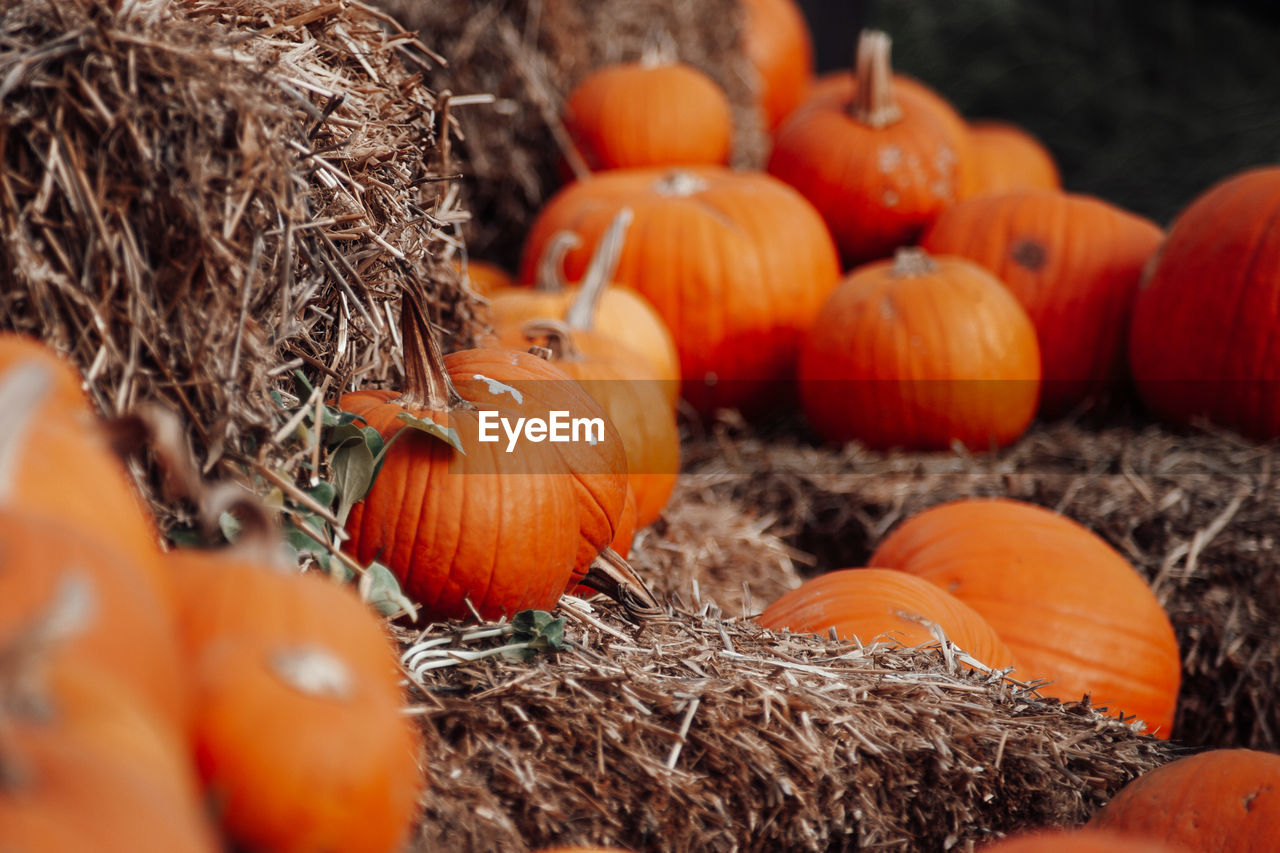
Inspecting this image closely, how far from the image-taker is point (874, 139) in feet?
15.2

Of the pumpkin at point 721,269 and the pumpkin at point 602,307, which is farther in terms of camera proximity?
the pumpkin at point 721,269

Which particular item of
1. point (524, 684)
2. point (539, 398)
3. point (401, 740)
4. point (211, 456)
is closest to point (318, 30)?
point (539, 398)

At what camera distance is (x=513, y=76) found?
4.65m

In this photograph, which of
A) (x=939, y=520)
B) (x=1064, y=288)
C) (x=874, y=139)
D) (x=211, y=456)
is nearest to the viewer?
(x=211, y=456)

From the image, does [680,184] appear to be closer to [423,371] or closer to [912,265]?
[912,265]

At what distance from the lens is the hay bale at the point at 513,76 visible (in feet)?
15.0

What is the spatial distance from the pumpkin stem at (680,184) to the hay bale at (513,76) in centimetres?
53

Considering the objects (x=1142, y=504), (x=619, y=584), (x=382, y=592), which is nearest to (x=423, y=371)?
(x=382, y=592)

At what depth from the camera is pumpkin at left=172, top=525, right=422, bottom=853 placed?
1013 mm

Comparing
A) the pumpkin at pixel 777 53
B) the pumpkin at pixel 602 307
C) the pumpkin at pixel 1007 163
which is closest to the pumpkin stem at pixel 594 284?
the pumpkin at pixel 602 307

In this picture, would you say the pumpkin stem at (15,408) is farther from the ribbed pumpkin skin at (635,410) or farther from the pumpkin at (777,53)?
the pumpkin at (777,53)

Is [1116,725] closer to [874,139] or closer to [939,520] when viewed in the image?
[939,520]

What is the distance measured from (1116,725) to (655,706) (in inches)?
35.8

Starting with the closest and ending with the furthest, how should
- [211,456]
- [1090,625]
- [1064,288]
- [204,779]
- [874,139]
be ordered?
[204,779] → [211,456] → [1090,625] → [1064,288] → [874,139]
